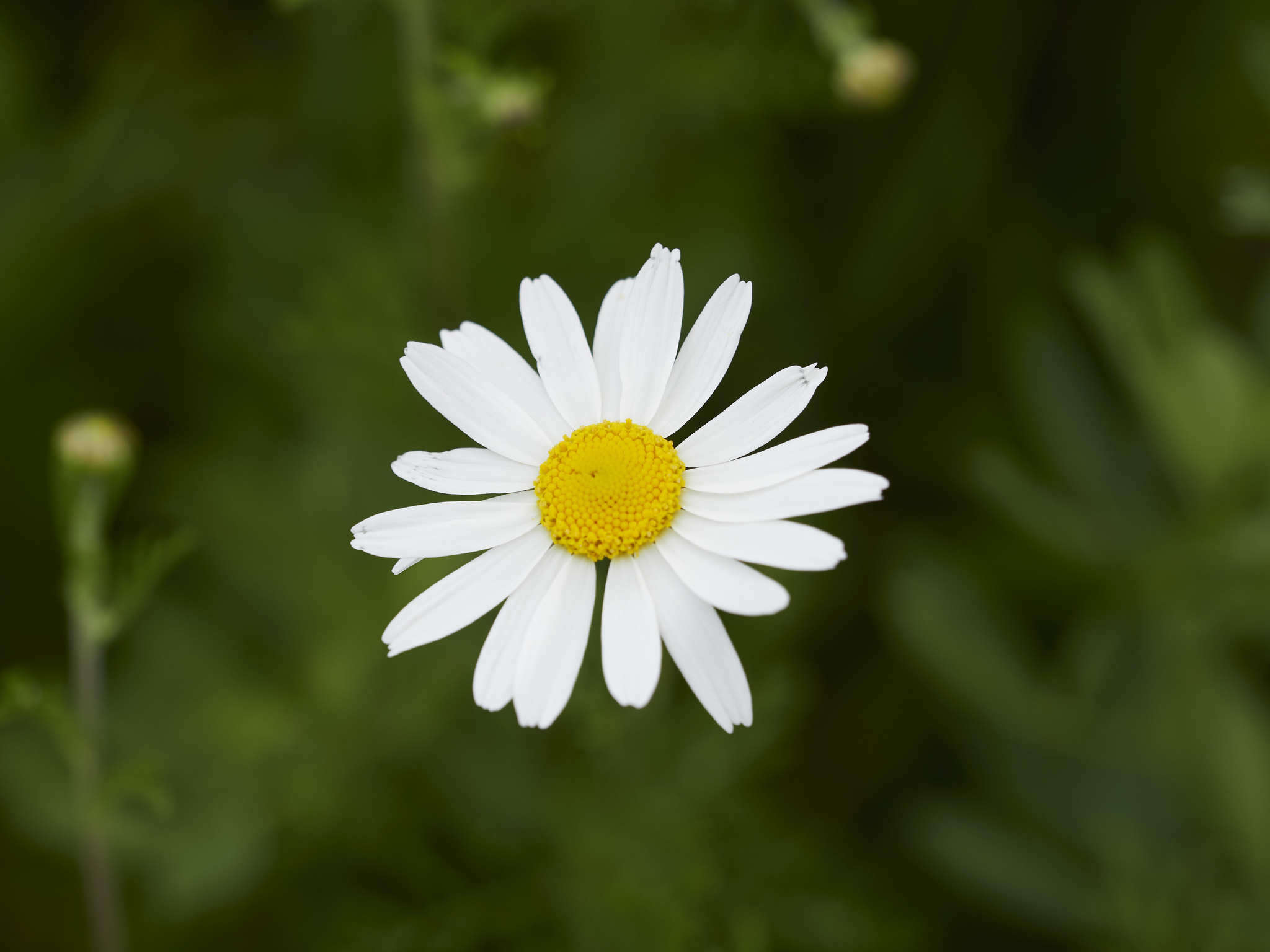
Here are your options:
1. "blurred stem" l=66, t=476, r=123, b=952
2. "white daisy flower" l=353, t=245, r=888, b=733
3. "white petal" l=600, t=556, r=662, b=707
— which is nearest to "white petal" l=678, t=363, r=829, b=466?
"white daisy flower" l=353, t=245, r=888, b=733

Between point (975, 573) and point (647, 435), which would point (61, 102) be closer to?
point (647, 435)

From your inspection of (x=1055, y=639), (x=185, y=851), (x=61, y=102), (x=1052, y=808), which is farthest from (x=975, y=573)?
(x=61, y=102)

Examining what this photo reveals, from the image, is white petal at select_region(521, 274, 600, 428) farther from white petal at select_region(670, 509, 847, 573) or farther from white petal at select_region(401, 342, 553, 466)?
white petal at select_region(670, 509, 847, 573)

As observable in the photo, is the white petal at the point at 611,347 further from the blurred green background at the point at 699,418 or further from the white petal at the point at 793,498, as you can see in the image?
the blurred green background at the point at 699,418

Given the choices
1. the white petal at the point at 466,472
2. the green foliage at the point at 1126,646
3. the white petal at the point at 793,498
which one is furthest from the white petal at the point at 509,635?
the green foliage at the point at 1126,646

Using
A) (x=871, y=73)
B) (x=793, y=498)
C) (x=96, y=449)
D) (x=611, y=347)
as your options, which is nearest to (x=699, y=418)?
(x=611, y=347)

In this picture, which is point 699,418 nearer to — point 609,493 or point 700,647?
point 609,493
